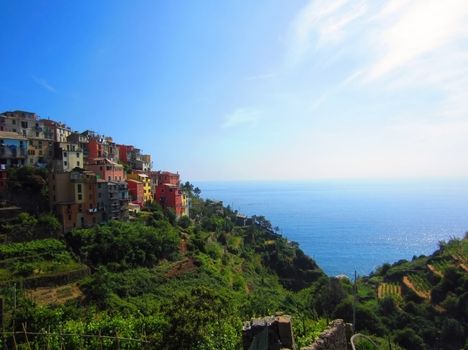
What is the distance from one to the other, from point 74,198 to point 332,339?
25949mm

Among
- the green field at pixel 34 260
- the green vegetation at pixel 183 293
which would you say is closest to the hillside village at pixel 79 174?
the green vegetation at pixel 183 293

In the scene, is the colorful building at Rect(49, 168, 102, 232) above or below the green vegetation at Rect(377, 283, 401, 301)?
above

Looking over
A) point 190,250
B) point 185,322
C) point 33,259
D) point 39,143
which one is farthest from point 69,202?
point 185,322

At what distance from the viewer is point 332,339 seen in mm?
6930

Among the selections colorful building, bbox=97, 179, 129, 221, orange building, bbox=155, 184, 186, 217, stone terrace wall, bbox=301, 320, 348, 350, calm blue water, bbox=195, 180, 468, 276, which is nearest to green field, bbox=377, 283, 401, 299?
calm blue water, bbox=195, 180, 468, 276

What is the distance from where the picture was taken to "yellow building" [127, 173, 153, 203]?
129 ft

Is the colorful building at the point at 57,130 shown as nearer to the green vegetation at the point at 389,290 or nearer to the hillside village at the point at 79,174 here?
the hillside village at the point at 79,174

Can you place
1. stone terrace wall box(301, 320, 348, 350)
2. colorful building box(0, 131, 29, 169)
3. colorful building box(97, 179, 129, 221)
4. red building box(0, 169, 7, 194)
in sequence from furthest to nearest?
colorful building box(97, 179, 129, 221), colorful building box(0, 131, 29, 169), red building box(0, 169, 7, 194), stone terrace wall box(301, 320, 348, 350)

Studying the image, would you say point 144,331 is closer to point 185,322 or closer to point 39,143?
point 185,322

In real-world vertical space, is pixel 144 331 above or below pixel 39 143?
below

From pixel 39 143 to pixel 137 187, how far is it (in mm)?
10217

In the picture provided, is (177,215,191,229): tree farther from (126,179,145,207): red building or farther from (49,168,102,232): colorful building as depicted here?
(49,168,102,232): colorful building

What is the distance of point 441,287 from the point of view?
3466 centimetres

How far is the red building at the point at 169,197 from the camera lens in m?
41.1
